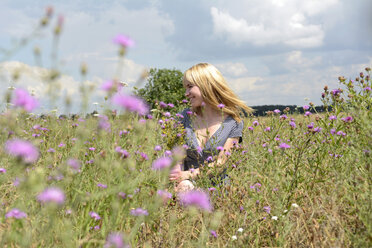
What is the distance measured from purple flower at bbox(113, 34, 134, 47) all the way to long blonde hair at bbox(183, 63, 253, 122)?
6.66 ft

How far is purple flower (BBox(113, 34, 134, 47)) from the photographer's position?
1352 mm

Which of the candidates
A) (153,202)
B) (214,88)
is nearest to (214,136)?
(214,88)

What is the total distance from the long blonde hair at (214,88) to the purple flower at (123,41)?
2.03 meters

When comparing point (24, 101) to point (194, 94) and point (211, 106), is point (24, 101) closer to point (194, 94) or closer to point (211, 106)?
point (194, 94)

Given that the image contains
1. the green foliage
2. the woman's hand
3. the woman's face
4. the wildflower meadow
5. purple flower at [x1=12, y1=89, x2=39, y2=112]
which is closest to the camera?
purple flower at [x1=12, y1=89, x2=39, y2=112]

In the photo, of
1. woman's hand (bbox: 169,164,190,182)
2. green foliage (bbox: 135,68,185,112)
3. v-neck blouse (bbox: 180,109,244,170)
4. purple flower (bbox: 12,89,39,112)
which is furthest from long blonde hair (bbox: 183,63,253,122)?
green foliage (bbox: 135,68,185,112)

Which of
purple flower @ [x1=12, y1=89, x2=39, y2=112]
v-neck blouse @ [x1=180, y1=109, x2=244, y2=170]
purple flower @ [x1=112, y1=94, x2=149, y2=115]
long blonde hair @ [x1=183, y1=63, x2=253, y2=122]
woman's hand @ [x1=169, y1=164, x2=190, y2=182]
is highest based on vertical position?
long blonde hair @ [x1=183, y1=63, x2=253, y2=122]

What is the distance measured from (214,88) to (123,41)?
213 centimetres

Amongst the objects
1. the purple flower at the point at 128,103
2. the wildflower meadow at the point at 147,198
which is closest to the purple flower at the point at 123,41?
the wildflower meadow at the point at 147,198

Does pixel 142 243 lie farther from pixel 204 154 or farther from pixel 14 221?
pixel 204 154

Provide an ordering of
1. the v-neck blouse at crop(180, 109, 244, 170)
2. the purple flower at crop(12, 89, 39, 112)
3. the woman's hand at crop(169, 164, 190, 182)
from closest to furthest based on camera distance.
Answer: the purple flower at crop(12, 89, 39, 112)
the woman's hand at crop(169, 164, 190, 182)
the v-neck blouse at crop(180, 109, 244, 170)

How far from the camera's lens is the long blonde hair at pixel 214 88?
3.37 metres

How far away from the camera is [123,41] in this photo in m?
1.36

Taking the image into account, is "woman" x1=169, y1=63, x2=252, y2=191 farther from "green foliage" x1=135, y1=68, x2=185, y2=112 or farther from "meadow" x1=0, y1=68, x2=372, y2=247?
"green foliage" x1=135, y1=68, x2=185, y2=112
